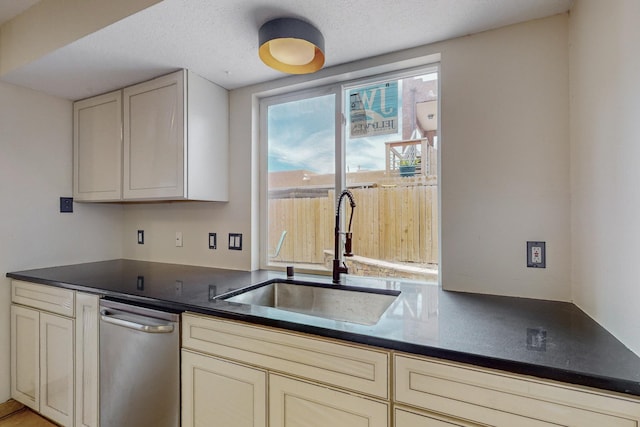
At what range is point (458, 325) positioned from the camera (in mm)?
1061

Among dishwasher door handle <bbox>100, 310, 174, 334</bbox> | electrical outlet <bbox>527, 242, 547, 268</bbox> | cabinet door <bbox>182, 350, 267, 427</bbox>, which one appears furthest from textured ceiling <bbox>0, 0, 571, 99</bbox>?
cabinet door <bbox>182, 350, 267, 427</bbox>

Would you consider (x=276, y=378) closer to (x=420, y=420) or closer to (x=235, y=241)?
(x=420, y=420)

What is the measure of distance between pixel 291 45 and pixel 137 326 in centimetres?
141

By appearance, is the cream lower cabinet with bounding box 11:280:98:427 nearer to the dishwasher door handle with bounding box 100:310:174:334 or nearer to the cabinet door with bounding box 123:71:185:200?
the dishwasher door handle with bounding box 100:310:174:334

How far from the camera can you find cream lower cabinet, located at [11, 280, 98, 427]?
1.63 metres

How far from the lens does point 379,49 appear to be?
5.36 feet

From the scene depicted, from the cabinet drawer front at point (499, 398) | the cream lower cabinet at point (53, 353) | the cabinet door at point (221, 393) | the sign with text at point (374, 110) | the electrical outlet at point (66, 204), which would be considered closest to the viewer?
the cabinet drawer front at point (499, 398)

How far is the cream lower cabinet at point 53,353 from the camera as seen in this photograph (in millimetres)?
1626

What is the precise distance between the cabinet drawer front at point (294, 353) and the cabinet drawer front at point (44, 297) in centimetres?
86

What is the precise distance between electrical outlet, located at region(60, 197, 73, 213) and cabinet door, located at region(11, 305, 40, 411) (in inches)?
26.3

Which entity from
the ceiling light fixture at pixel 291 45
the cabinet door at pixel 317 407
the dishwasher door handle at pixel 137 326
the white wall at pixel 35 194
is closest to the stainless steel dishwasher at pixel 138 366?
the dishwasher door handle at pixel 137 326

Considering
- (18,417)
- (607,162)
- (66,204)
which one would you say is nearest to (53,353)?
(18,417)

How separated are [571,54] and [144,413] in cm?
239

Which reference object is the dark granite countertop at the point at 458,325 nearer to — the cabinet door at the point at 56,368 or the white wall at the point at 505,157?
the white wall at the point at 505,157
